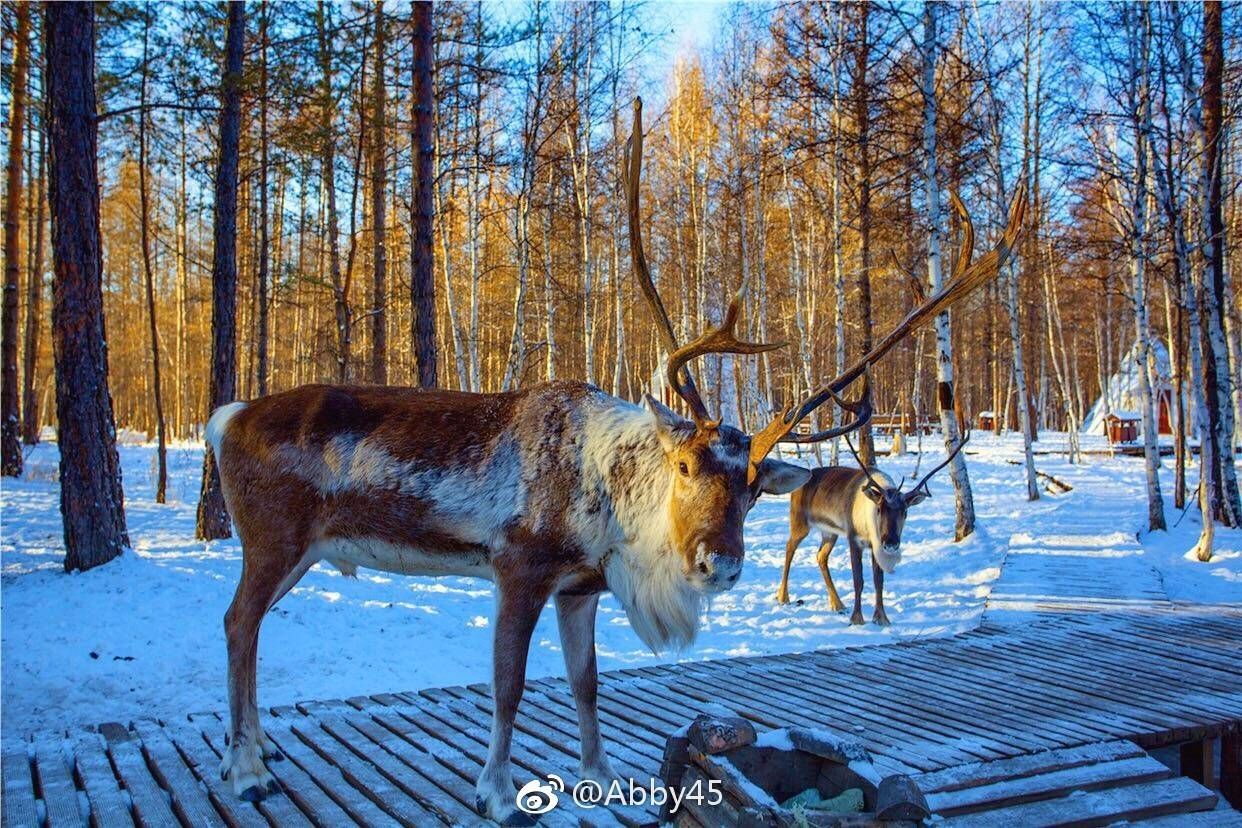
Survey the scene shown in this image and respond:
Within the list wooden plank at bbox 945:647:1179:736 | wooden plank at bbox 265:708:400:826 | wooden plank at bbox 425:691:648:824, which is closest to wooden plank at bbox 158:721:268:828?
wooden plank at bbox 265:708:400:826

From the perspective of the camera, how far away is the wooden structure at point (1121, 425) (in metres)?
28.9

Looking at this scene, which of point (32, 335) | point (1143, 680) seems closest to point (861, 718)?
point (1143, 680)

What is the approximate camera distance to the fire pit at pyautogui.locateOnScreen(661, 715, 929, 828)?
2.93 m

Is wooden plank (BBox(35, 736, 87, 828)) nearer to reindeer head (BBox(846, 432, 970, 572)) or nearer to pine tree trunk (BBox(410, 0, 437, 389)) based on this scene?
pine tree trunk (BBox(410, 0, 437, 389))

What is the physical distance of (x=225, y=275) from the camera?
30.9 feet

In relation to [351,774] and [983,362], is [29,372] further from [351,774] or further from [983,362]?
[983,362]

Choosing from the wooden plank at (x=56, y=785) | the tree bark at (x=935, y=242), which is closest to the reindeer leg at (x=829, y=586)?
the tree bark at (x=935, y=242)

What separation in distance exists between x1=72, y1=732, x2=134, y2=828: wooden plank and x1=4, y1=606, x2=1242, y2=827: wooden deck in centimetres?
1

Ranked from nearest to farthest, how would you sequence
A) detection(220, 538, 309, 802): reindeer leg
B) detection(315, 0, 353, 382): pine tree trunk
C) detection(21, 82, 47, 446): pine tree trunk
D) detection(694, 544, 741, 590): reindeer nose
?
detection(694, 544, 741, 590): reindeer nose < detection(220, 538, 309, 802): reindeer leg < detection(315, 0, 353, 382): pine tree trunk < detection(21, 82, 47, 446): pine tree trunk

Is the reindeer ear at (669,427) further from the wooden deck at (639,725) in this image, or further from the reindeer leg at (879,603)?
the reindeer leg at (879,603)

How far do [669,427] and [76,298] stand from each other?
6.35 meters

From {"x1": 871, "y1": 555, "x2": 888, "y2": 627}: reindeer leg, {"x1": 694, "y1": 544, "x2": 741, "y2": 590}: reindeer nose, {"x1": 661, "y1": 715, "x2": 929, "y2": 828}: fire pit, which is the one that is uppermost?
{"x1": 694, "y1": 544, "x2": 741, "y2": 590}: reindeer nose

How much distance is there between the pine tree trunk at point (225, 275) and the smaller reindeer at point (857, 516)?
6192mm

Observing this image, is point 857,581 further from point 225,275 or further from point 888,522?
point 225,275
